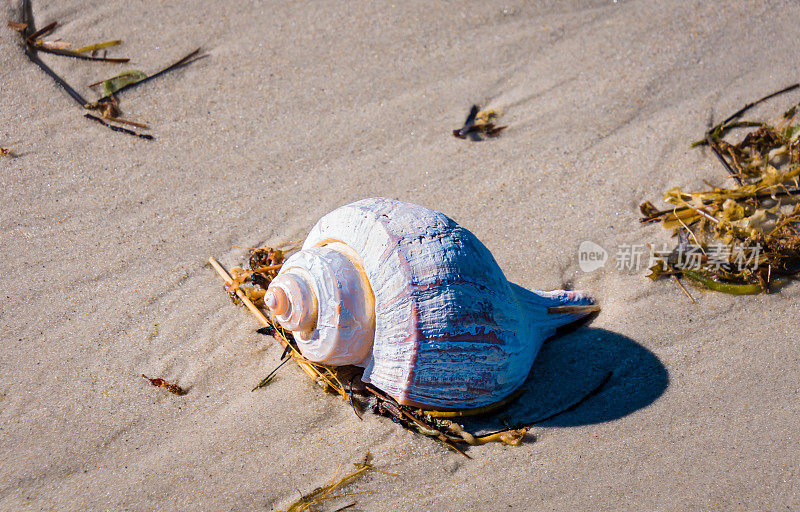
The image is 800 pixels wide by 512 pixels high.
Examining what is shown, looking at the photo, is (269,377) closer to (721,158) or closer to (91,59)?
(91,59)

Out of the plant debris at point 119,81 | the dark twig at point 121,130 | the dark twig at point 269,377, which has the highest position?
the plant debris at point 119,81

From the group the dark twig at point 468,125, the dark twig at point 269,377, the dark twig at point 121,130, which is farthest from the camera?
the dark twig at point 468,125

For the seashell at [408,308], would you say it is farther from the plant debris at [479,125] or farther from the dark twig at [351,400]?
the plant debris at [479,125]

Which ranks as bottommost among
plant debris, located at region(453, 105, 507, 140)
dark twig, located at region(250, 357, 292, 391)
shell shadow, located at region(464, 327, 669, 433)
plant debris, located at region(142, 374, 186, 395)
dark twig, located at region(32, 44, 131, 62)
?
shell shadow, located at region(464, 327, 669, 433)

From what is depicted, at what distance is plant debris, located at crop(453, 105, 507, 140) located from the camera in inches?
164

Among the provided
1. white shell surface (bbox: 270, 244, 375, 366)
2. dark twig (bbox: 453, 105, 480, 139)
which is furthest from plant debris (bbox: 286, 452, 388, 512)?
dark twig (bbox: 453, 105, 480, 139)

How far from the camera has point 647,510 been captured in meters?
2.73

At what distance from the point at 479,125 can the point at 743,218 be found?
67.7 inches

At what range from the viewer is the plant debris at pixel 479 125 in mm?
4168

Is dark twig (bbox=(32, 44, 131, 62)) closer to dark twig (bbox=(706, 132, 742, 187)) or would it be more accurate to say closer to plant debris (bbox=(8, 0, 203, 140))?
plant debris (bbox=(8, 0, 203, 140))

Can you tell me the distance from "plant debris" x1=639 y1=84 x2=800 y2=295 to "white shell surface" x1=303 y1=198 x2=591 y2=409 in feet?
4.24

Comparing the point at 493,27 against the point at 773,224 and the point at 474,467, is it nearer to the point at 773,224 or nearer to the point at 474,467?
→ the point at 773,224

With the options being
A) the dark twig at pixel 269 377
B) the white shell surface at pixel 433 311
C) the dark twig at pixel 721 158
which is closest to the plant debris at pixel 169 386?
the dark twig at pixel 269 377

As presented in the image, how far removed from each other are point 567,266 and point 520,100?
1.34 meters
